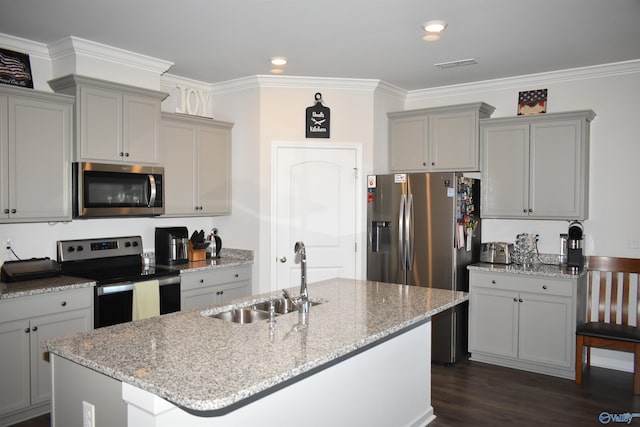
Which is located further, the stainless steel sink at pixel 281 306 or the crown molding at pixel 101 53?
the crown molding at pixel 101 53

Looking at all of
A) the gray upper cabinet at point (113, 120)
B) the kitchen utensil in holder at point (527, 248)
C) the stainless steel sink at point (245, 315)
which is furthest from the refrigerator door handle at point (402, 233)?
the gray upper cabinet at point (113, 120)

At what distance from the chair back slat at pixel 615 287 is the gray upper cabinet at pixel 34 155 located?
4444mm

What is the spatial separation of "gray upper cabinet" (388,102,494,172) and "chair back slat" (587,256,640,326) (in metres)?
1.40

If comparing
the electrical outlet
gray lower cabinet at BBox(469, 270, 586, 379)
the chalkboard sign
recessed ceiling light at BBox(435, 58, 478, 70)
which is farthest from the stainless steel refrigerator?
the electrical outlet

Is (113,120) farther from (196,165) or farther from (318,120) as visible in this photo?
(318,120)

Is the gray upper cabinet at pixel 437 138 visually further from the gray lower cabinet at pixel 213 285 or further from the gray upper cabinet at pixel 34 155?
the gray upper cabinet at pixel 34 155

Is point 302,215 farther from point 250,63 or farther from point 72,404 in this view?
point 72,404

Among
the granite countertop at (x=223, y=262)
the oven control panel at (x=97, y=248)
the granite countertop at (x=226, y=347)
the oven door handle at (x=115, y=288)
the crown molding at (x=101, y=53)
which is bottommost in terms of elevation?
the oven door handle at (x=115, y=288)

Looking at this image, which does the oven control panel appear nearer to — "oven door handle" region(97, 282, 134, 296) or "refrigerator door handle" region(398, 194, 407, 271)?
"oven door handle" region(97, 282, 134, 296)

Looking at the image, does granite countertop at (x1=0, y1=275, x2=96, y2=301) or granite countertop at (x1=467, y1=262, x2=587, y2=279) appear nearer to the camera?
granite countertop at (x1=0, y1=275, x2=96, y2=301)

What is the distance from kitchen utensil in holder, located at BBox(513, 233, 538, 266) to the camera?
456cm

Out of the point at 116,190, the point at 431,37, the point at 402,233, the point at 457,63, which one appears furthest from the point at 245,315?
the point at 457,63

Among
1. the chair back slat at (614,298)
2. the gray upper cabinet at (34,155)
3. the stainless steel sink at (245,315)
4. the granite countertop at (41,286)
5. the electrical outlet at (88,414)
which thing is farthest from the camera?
the chair back slat at (614,298)

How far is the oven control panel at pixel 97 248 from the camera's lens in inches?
150
